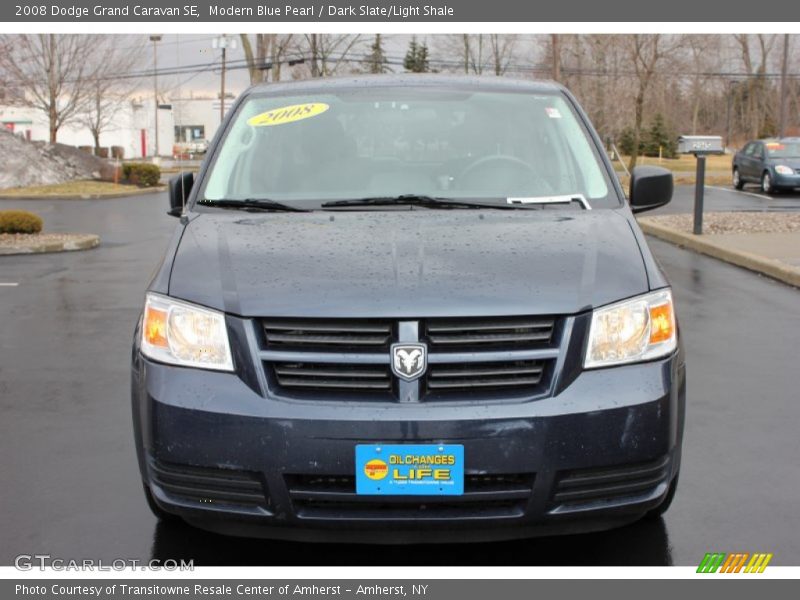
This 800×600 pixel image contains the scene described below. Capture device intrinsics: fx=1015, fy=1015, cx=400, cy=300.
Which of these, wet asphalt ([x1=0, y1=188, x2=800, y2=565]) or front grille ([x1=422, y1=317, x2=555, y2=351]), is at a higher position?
front grille ([x1=422, y1=317, x2=555, y2=351])

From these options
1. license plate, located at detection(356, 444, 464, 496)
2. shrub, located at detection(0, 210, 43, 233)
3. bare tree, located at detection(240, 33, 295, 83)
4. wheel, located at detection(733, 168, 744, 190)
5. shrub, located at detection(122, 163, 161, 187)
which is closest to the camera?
license plate, located at detection(356, 444, 464, 496)

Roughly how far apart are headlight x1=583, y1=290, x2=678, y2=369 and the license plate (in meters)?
0.55

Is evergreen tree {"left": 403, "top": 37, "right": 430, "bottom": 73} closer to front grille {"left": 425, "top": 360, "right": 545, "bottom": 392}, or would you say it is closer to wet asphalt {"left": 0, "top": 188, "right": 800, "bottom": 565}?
wet asphalt {"left": 0, "top": 188, "right": 800, "bottom": 565}

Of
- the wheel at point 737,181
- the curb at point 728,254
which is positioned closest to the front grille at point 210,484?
Answer: the curb at point 728,254

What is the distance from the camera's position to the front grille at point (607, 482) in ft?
10.5

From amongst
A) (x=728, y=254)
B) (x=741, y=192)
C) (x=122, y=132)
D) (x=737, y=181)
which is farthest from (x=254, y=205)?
(x=122, y=132)

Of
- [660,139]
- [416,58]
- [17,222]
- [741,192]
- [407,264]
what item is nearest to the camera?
[407,264]

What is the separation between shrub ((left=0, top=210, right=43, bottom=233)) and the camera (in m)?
15.7

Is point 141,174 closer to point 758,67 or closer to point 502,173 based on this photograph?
point 502,173

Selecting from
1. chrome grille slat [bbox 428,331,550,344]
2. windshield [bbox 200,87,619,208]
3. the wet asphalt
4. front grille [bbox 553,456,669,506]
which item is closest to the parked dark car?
the wet asphalt

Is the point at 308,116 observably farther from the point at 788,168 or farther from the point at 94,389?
the point at 788,168

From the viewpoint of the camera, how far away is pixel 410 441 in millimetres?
3102

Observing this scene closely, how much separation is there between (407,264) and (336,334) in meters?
0.40

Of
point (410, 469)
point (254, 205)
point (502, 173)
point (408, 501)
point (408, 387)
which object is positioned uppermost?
point (502, 173)
